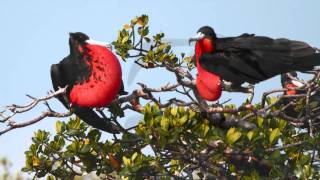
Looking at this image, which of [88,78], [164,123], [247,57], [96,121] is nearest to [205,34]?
[247,57]

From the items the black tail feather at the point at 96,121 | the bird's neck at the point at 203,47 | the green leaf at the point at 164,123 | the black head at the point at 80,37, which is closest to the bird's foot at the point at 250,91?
the bird's neck at the point at 203,47

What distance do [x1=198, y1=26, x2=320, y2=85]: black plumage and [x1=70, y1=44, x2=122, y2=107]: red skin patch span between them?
0.95 m

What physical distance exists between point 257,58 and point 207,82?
70cm

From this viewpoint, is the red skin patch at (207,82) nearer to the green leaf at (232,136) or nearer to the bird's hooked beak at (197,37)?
the bird's hooked beak at (197,37)

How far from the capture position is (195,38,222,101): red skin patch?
555cm

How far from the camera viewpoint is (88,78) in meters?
5.74

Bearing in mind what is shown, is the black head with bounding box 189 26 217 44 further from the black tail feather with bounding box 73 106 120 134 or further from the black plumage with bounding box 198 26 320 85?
the black tail feather with bounding box 73 106 120 134

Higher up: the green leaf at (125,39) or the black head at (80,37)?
the black head at (80,37)

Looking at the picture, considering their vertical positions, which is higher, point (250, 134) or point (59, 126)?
point (250, 134)

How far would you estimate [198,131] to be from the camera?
555 centimetres

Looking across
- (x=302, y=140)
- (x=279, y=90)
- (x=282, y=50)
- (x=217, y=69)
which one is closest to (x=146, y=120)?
(x=217, y=69)

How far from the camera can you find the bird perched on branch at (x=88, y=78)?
18.1 ft

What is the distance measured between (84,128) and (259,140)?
6.77ft

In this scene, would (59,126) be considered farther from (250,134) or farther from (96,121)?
(250,134)
